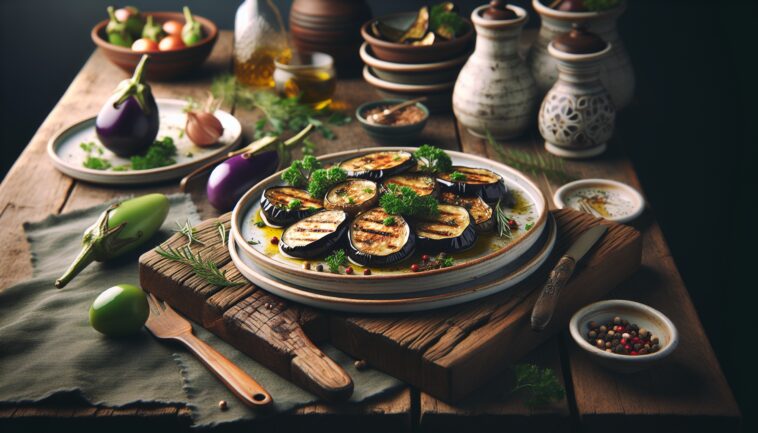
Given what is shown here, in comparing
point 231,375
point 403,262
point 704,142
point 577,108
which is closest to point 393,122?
point 577,108

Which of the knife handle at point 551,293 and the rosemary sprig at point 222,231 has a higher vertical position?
the knife handle at point 551,293

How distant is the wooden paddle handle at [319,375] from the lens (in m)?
1.38

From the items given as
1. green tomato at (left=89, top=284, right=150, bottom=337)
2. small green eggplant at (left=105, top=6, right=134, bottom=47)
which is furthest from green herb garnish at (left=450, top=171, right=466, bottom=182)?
small green eggplant at (left=105, top=6, right=134, bottom=47)

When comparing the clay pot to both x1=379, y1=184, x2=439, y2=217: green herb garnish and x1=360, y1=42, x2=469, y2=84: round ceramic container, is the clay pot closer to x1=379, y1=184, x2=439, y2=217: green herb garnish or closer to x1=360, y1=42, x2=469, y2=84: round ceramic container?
x1=360, y1=42, x2=469, y2=84: round ceramic container

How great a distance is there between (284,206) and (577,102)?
95 cm

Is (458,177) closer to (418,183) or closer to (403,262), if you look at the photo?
(418,183)

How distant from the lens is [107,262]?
6.25 feet

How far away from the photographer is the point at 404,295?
1531mm

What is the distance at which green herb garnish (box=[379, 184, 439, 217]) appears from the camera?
5.48 feet

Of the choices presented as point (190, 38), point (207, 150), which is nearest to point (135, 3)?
point (190, 38)

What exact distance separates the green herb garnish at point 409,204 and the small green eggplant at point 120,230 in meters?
0.58

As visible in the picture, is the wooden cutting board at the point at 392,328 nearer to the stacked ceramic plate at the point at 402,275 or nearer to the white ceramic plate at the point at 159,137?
the stacked ceramic plate at the point at 402,275

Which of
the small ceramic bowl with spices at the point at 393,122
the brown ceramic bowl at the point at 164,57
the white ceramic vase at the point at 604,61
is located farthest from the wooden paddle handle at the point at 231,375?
the brown ceramic bowl at the point at 164,57

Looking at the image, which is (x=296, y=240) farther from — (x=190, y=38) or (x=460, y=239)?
(x=190, y=38)
